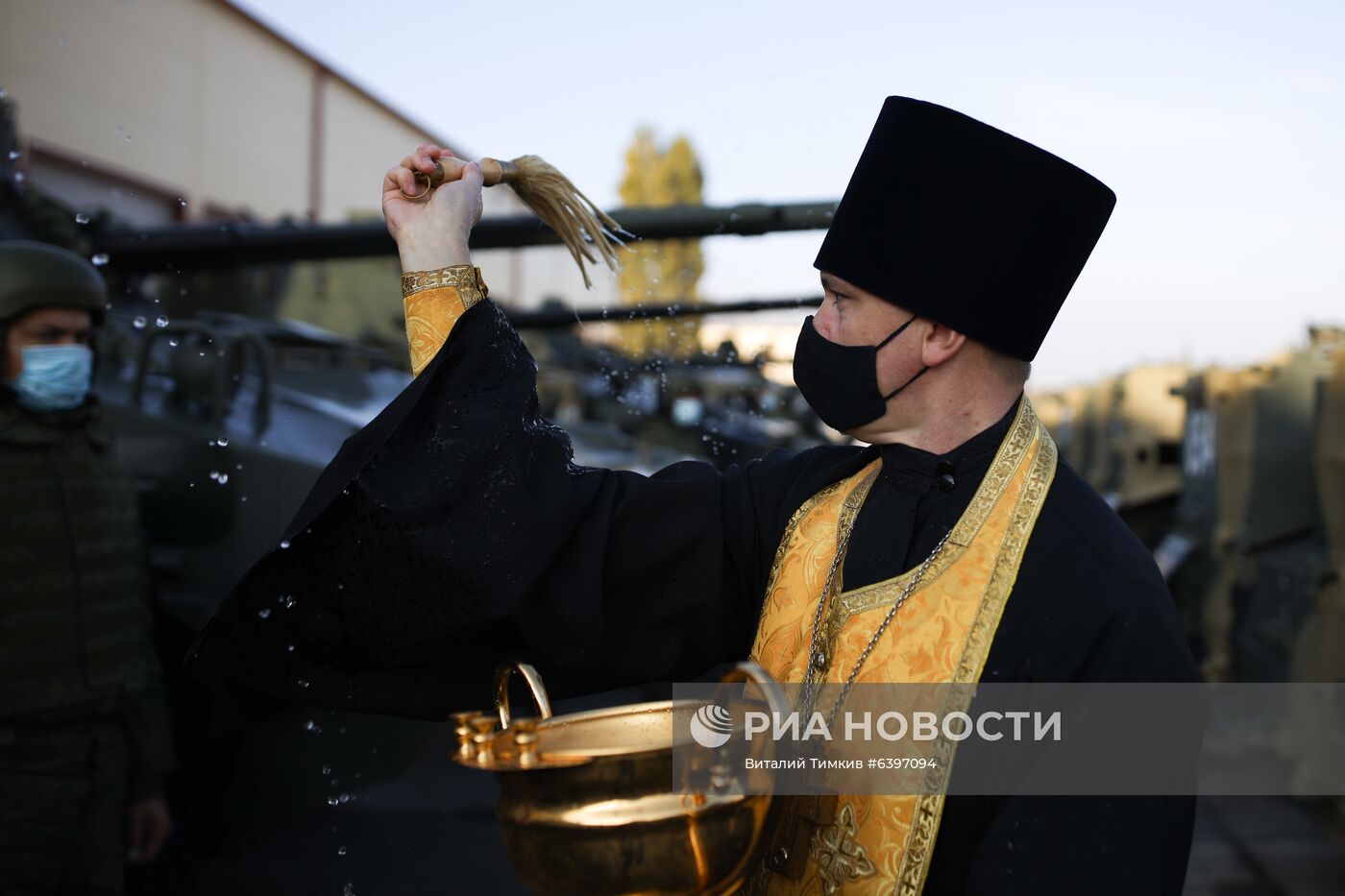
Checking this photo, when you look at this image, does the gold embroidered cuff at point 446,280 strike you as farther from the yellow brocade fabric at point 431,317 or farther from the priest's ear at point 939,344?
the priest's ear at point 939,344

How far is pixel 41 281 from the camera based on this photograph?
3102mm

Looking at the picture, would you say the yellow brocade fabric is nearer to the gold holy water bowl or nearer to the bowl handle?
the bowl handle

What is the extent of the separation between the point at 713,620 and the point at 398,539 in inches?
21.2

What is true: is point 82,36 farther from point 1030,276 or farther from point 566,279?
point 566,279

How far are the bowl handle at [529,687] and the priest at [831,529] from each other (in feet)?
0.47

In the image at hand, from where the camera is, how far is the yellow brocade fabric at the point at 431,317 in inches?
70.9

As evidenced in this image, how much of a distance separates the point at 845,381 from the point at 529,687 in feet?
2.15

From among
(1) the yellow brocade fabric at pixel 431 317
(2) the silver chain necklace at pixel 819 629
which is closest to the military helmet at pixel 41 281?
(1) the yellow brocade fabric at pixel 431 317

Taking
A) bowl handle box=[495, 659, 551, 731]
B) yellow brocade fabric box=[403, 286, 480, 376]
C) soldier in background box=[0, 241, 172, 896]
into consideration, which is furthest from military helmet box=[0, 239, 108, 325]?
bowl handle box=[495, 659, 551, 731]

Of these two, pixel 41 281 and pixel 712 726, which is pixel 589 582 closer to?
pixel 712 726

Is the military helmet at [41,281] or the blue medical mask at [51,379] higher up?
the military helmet at [41,281]

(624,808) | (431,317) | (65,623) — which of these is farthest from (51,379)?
(624,808)

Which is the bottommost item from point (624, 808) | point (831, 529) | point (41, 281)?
point (624, 808)

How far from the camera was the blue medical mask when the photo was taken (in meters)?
3.03
